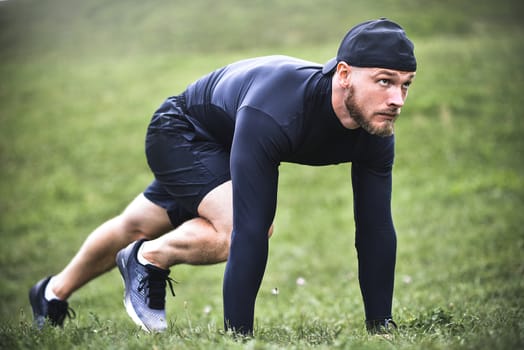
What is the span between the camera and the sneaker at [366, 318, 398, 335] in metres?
4.31

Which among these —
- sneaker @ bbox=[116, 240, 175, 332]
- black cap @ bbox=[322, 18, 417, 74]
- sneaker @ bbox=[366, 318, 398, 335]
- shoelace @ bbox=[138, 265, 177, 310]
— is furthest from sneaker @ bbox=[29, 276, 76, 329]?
black cap @ bbox=[322, 18, 417, 74]

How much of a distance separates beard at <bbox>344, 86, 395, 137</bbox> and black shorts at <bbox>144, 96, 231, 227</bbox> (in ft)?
3.46

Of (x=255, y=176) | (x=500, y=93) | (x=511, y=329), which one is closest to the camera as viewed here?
(x=511, y=329)

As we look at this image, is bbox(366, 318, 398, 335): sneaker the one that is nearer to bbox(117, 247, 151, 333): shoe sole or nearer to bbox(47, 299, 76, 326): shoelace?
bbox(117, 247, 151, 333): shoe sole

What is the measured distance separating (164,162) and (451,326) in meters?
2.24

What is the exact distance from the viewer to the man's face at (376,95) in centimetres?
377

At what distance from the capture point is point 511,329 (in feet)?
11.6

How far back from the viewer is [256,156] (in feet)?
12.4

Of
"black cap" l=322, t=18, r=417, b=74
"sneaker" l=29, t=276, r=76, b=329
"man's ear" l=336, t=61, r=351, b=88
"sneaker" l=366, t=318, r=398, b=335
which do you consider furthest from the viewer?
"sneaker" l=29, t=276, r=76, b=329

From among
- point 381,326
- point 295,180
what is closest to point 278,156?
point 381,326

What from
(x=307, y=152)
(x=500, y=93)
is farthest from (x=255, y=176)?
(x=500, y=93)

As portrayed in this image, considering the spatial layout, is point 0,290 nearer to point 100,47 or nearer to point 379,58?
point 379,58

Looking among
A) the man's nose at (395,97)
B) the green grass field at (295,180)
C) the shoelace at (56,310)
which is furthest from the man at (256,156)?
the shoelace at (56,310)

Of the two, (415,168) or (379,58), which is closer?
(379,58)
